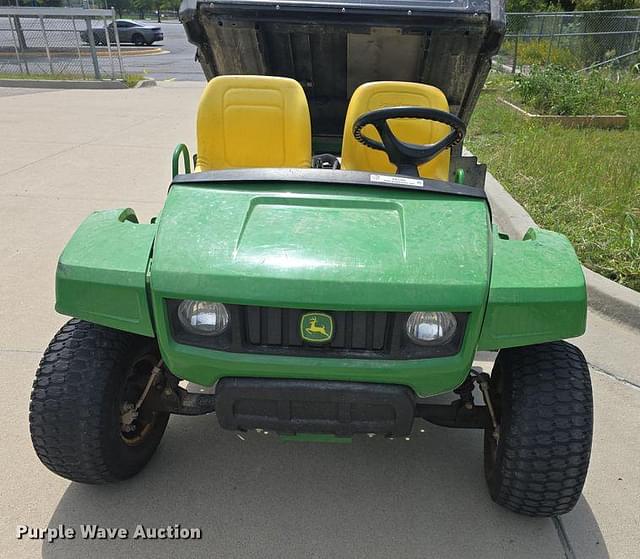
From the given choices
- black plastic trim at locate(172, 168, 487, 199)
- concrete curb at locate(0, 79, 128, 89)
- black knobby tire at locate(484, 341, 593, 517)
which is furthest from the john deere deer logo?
concrete curb at locate(0, 79, 128, 89)

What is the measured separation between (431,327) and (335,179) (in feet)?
2.05

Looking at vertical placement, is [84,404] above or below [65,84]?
above

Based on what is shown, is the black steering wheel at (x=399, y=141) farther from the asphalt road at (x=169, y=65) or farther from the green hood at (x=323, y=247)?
the asphalt road at (x=169, y=65)

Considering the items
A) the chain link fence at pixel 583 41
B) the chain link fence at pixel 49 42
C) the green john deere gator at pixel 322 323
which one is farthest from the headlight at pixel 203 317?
the chain link fence at pixel 49 42

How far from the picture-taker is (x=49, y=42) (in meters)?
15.2

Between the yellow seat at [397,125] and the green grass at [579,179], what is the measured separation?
1557 mm

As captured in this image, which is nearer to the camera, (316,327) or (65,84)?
(316,327)

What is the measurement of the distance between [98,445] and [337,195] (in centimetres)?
113

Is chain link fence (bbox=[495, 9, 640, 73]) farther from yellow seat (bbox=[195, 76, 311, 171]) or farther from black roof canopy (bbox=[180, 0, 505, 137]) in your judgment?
yellow seat (bbox=[195, 76, 311, 171])

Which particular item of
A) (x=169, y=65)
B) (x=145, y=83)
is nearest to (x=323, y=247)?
(x=145, y=83)

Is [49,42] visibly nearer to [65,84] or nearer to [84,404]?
[65,84]

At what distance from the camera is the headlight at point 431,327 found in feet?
5.69

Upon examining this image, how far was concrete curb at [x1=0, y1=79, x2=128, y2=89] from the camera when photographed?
13.9 metres

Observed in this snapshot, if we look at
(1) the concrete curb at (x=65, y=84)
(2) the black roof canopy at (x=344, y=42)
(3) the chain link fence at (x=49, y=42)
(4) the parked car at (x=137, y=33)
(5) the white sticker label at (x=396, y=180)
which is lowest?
(4) the parked car at (x=137, y=33)
